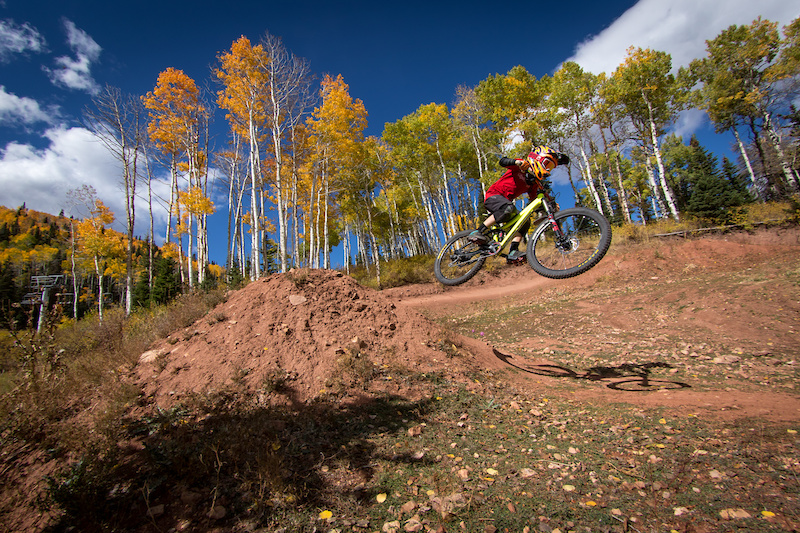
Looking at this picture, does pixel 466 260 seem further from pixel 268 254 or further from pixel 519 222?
pixel 268 254

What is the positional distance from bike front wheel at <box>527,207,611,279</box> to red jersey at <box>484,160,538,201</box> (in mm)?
682

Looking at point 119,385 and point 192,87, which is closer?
point 119,385

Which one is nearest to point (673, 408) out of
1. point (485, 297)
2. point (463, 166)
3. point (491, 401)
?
point (491, 401)

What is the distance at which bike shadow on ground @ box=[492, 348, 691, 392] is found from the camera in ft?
22.3

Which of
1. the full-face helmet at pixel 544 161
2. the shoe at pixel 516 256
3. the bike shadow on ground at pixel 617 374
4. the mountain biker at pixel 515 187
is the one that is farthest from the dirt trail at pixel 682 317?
the full-face helmet at pixel 544 161

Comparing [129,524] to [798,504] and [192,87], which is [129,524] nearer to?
[798,504]

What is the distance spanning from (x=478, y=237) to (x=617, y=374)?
521 centimetres

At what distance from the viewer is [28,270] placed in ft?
196

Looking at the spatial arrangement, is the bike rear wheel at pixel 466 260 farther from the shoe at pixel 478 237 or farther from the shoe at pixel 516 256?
the shoe at pixel 516 256

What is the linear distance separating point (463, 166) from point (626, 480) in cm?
2675

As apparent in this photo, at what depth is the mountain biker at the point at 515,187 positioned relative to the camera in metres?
5.14

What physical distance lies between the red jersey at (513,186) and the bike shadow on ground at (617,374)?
4.69 meters

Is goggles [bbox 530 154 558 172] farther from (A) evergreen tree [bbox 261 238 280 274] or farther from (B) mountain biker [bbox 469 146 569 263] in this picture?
(A) evergreen tree [bbox 261 238 280 274]

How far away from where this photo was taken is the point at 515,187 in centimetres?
581
